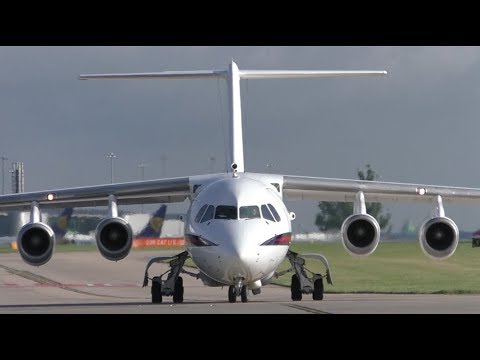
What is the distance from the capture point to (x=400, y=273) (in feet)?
137

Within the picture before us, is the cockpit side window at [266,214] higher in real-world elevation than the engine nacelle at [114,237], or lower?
higher

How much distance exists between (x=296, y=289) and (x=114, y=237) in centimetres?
443

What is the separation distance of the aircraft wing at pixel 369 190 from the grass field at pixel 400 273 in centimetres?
404

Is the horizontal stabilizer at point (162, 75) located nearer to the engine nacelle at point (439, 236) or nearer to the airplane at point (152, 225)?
the engine nacelle at point (439, 236)

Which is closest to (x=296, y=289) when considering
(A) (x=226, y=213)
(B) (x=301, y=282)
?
(B) (x=301, y=282)

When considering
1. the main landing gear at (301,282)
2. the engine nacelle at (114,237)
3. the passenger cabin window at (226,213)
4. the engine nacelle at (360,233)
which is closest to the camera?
the passenger cabin window at (226,213)

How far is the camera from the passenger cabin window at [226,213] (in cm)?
2531

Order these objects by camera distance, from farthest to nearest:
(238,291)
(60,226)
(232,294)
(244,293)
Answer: (60,226) → (232,294) → (244,293) → (238,291)

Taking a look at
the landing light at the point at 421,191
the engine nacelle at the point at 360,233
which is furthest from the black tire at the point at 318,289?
the landing light at the point at 421,191

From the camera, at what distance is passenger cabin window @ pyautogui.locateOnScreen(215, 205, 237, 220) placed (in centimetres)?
2531

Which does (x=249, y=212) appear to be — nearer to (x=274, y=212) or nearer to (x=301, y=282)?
(x=274, y=212)

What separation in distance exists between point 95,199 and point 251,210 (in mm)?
5787

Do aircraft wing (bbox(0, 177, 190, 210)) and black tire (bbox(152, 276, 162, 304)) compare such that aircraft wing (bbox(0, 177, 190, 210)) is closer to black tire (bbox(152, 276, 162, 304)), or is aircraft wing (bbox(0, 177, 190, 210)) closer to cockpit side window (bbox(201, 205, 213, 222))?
black tire (bbox(152, 276, 162, 304))
